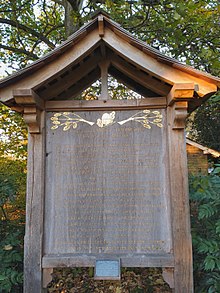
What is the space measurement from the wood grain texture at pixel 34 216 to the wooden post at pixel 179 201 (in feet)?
4.46

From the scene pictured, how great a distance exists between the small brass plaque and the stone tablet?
105mm

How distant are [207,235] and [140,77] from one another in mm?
2215

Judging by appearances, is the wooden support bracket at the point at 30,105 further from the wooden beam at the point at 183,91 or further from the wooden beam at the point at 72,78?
the wooden beam at the point at 183,91

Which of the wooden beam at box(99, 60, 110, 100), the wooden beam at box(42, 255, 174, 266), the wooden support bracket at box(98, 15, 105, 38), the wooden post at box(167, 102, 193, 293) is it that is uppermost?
the wooden support bracket at box(98, 15, 105, 38)

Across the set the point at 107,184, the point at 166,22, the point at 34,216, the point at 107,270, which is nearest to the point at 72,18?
the point at 166,22

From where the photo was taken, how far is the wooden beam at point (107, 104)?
3283mm

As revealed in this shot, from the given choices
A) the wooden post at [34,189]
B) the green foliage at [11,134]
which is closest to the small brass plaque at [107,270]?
the wooden post at [34,189]

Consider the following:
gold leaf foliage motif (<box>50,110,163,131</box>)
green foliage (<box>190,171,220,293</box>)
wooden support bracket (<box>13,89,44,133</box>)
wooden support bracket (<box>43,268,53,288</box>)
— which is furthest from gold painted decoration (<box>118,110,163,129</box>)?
wooden support bracket (<box>43,268,53,288</box>)

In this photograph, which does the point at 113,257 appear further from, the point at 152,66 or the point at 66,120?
the point at 152,66

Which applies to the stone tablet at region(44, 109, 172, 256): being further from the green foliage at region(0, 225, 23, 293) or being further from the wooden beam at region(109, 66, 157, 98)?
the green foliage at region(0, 225, 23, 293)

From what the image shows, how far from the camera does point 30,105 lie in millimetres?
3084

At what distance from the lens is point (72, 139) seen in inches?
130

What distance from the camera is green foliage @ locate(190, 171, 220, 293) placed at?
347 centimetres

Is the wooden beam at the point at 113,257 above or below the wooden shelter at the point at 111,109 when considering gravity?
below
